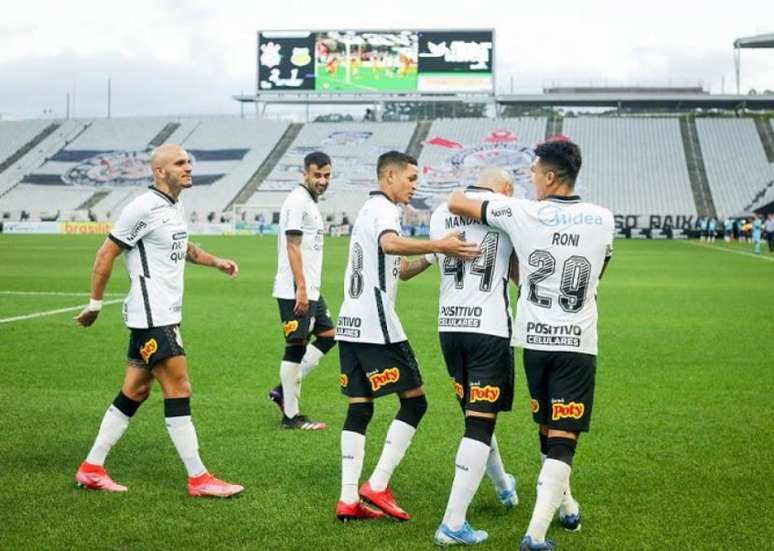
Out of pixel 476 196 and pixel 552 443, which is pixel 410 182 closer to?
pixel 476 196

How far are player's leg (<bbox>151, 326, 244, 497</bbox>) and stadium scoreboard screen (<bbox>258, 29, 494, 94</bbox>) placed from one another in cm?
5876

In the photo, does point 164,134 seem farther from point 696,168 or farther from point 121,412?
point 121,412

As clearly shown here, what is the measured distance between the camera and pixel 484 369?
5668 millimetres

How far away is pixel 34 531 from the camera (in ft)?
18.3

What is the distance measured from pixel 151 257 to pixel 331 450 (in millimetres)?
2317

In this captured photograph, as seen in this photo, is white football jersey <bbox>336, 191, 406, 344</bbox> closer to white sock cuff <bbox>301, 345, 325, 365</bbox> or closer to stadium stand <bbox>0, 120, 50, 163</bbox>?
white sock cuff <bbox>301, 345, 325, 365</bbox>

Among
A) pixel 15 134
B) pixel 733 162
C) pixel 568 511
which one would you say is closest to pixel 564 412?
pixel 568 511

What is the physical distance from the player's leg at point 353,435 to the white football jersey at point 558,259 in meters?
1.25

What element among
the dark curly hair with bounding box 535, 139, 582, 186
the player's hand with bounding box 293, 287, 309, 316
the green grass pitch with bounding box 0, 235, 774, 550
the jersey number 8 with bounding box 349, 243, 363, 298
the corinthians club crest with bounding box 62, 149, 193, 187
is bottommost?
the green grass pitch with bounding box 0, 235, 774, 550

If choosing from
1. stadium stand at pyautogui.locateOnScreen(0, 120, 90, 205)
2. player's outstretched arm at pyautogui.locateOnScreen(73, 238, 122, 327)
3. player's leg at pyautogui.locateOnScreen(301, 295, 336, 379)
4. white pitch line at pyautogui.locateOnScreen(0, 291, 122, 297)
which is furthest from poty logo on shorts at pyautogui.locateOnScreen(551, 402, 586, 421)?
stadium stand at pyautogui.locateOnScreen(0, 120, 90, 205)

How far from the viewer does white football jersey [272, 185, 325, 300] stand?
8.48 metres

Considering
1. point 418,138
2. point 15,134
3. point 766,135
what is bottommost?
point 418,138

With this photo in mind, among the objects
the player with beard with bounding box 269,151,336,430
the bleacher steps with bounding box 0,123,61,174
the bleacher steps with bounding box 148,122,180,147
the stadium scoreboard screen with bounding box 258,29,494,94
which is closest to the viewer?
the player with beard with bounding box 269,151,336,430

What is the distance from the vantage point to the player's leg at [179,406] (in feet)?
21.2
